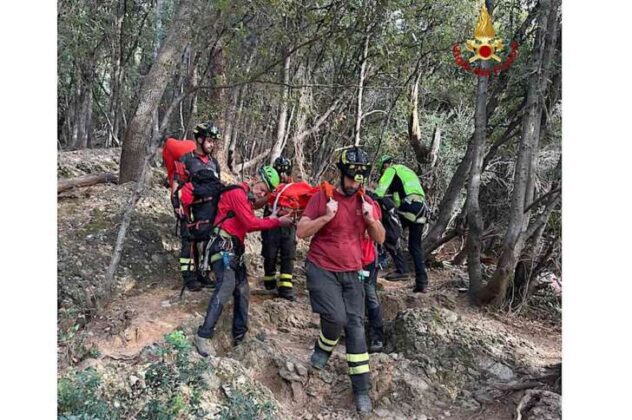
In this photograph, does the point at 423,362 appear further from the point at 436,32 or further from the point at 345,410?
the point at 436,32

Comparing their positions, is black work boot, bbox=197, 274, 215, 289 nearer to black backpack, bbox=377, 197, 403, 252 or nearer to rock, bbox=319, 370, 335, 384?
rock, bbox=319, 370, 335, 384

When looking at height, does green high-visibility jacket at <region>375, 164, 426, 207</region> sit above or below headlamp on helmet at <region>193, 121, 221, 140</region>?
below

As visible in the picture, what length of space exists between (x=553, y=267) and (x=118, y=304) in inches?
215

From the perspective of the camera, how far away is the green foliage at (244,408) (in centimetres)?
408

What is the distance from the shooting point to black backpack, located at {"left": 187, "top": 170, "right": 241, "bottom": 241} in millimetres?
5980

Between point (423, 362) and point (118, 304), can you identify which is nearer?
point (423, 362)

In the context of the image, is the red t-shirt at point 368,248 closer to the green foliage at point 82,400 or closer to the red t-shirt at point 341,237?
the red t-shirt at point 341,237

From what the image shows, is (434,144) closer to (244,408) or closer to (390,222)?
(390,222)

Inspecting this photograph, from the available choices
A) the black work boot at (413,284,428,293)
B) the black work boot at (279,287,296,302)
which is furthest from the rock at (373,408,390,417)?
the black work boot at (413,284,428,293)

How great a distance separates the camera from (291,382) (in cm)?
516

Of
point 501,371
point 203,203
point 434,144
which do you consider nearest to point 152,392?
point 203,203

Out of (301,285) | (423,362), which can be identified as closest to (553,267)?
(423,362)

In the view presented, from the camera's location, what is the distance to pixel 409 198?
7.38 m

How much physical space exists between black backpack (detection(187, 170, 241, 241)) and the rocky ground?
86 centimetres
